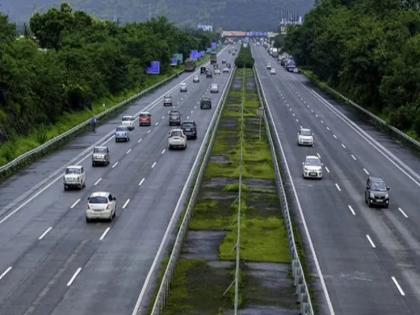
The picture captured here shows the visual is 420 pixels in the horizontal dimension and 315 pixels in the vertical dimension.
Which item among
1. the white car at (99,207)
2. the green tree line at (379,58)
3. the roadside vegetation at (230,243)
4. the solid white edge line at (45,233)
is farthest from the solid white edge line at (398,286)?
the green tree line at (379,58)

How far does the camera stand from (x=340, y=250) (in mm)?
38812

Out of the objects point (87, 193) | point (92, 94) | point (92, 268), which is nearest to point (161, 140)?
point (87, 193)

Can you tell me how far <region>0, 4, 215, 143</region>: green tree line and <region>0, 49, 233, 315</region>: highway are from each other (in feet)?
32.8

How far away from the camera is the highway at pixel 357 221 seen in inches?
1264

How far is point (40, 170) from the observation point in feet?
201

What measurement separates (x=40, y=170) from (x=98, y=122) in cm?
3270

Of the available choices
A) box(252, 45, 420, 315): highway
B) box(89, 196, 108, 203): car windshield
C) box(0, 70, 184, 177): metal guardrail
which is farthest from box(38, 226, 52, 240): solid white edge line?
box(0, 70, 184, 177): metal guardrail

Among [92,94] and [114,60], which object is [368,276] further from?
[114,60]

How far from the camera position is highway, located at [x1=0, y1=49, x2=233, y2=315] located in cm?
3106

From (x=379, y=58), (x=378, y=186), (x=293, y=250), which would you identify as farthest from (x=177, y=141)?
(x=379, y=58)

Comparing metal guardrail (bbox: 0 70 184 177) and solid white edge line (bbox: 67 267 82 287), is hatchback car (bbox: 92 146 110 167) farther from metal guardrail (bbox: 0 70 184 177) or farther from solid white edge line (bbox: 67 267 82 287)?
solid white edge line (bbox: 67 267 82 287)

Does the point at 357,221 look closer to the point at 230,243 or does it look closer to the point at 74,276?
the point at 230,243

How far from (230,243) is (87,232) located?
710 centimetres

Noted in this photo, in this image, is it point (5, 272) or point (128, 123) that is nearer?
point (5, 272)
